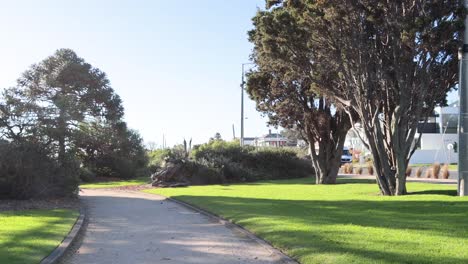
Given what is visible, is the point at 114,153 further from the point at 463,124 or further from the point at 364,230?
the point at 364,230

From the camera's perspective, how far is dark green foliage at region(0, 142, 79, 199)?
19.5 meters

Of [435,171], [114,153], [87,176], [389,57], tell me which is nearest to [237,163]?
[114,153]

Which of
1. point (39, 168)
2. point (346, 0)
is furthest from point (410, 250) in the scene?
point (39, 168)

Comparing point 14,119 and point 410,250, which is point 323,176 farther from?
point 410,250

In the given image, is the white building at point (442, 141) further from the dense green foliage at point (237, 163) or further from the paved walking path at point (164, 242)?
the paved walking path at point (164, 242)

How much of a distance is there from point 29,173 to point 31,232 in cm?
915

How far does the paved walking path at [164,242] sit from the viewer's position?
9016 mm

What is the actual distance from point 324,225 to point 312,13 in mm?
10378

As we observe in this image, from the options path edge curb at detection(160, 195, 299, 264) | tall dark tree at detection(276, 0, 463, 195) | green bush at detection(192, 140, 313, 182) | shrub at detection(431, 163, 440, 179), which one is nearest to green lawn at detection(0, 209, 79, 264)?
path edge curb at detection(160, 195, 299, 264)

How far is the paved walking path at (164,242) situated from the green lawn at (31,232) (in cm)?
53

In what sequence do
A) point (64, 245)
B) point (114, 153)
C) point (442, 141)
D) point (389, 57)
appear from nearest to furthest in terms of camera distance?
point (64, 245), point (389, 57), point (114, 153), point (442, 141)

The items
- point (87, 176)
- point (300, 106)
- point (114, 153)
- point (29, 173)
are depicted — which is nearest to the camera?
point (29, 173)

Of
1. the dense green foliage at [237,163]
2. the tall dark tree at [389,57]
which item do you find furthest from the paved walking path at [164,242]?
the dense green foliage at [237,163]

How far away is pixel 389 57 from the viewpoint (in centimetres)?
2020
